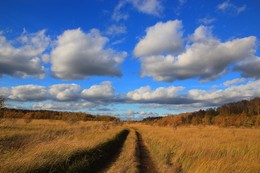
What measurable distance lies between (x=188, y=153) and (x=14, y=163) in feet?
29.5

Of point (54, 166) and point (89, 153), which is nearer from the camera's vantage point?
point (54, 166)

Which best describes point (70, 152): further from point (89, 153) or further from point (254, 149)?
point (254, 149)

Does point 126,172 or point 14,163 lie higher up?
point 14,163

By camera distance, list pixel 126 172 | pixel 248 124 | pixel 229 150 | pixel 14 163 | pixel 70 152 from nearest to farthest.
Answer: pixel 14 163 → pixel 126 172 → pixel 70 152 → pixel 229 150 → pixel 248 124

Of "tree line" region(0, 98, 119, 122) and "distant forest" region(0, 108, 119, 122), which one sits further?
"distant forest" region(0, 108, 119, 122)

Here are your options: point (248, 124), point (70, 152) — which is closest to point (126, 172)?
point (70, 152)

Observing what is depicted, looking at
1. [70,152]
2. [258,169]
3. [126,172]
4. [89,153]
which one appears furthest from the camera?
[89,153]

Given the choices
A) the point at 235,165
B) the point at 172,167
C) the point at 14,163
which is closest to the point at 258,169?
the point at 235,165

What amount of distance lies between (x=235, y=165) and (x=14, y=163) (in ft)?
24.7

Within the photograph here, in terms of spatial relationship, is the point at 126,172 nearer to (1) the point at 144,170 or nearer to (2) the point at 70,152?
(1) the point at 144,170

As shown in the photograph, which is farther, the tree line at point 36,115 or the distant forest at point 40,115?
the distant forest at point 40,115

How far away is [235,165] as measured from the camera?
1077 centimetres

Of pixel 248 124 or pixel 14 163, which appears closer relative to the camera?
pixel 14 163

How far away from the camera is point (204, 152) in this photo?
15.0 m
